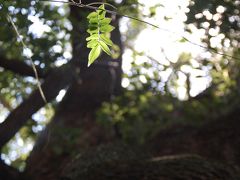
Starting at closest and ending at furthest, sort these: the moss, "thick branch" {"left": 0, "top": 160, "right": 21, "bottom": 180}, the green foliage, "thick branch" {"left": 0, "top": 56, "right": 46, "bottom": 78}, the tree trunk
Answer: the green foliage → the moss → "thick branch" {"left": 0, "top": 160, "right": 21, "bottom": 180} → the tree trunk → "thick branch" {"left": 0, "top": 56, "right": 46, "bottom": 78}

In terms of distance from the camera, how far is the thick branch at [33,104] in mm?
2725

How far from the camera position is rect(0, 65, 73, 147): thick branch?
2725mm

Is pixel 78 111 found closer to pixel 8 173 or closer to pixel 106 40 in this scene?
pixel 8 173

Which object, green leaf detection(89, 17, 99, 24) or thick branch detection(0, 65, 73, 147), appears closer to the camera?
green leaf detection(89, 17, 99, 24)

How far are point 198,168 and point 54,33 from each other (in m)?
1.40

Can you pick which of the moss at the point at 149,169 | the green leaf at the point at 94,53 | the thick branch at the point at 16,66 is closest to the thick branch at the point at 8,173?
the moss at the point at 149,169

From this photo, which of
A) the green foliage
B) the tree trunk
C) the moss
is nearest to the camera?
the green foliage

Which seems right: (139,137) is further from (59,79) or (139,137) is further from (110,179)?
(110,179)

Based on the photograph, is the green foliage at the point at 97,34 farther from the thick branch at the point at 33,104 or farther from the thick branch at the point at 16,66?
the thick branch at the point at 16,66

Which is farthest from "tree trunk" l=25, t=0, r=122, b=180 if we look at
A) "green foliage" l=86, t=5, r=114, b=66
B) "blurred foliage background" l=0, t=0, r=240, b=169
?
"green foliage" l=86, t=5, r=114, b=66

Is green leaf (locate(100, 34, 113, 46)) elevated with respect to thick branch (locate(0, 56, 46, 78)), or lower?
elevated

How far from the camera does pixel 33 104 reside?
9.72 feet

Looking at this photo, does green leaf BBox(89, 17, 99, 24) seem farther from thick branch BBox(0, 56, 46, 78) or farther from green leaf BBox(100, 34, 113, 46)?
thick branch BBox(0, 56, 46, 78)

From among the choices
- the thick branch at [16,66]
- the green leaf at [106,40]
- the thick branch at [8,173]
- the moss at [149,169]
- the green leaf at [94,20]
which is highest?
the green leaf at [94,20]
